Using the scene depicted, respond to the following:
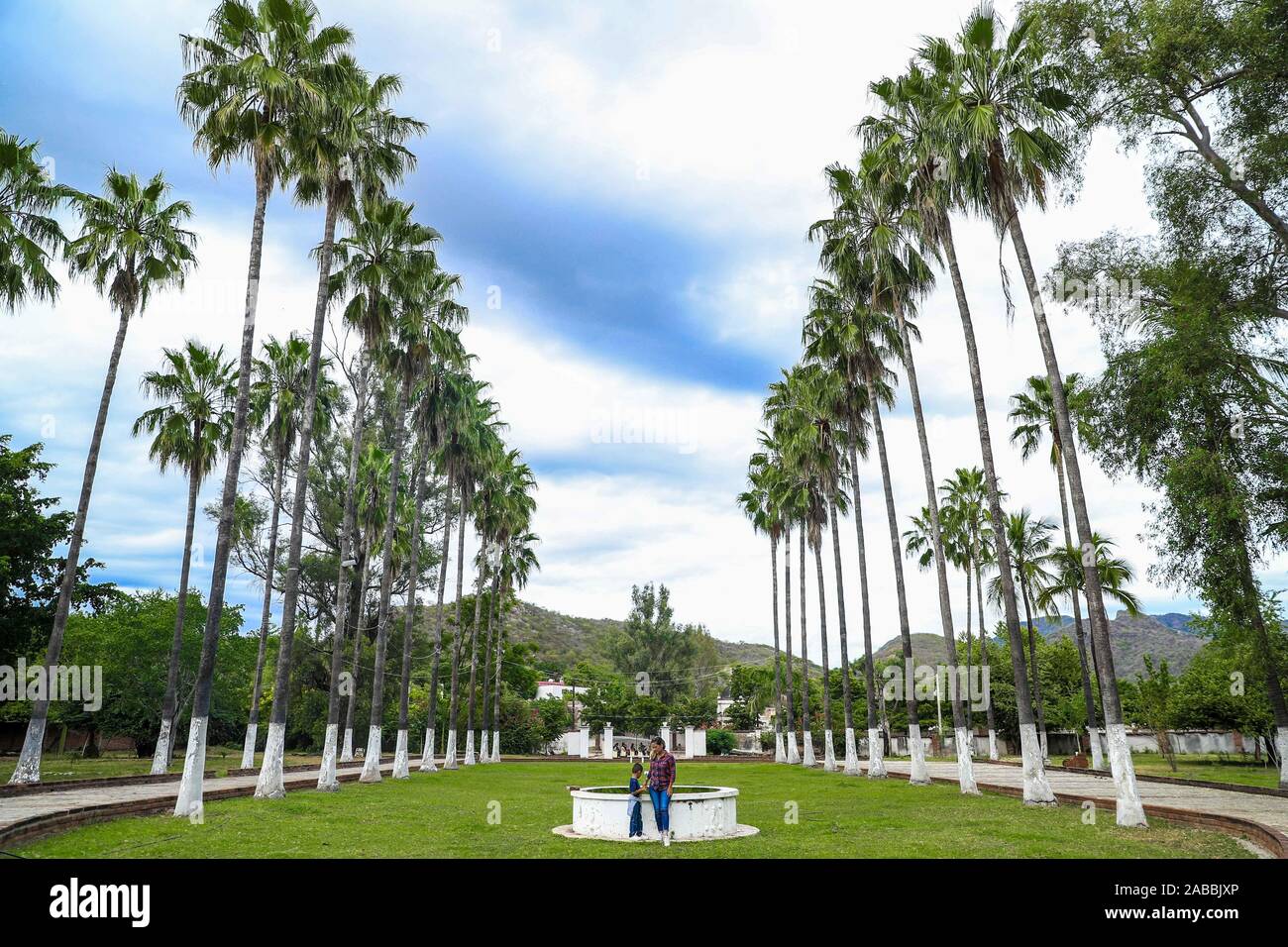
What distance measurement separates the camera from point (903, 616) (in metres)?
30.3

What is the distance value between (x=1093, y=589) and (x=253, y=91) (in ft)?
76.9

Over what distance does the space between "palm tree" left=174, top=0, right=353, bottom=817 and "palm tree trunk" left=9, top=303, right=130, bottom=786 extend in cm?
662

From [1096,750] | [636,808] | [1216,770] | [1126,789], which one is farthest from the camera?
[1216,770]

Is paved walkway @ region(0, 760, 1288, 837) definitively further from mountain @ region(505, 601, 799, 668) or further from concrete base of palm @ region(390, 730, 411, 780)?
mountain @ region(505, 601, 799, 668)

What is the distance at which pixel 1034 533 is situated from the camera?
41.4 metres

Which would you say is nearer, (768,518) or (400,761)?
(400,761)

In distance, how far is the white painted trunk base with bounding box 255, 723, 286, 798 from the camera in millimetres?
21281

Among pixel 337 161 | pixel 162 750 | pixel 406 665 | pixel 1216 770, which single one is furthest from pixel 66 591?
pixel 1216 770

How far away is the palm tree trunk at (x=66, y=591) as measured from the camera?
901 inches

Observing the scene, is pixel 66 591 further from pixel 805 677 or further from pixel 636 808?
pixel 805 677

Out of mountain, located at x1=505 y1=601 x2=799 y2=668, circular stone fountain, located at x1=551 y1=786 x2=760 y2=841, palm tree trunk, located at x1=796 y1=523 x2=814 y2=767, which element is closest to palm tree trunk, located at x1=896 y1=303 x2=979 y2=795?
circular stone fountain, located at x1=551 y1=786 x2=760 y2=841

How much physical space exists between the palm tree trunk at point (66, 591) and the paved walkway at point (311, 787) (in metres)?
1.31

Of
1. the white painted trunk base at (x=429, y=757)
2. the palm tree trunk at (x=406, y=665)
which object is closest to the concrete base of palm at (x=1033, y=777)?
the palm tree trunk at (x=406, y=665)
